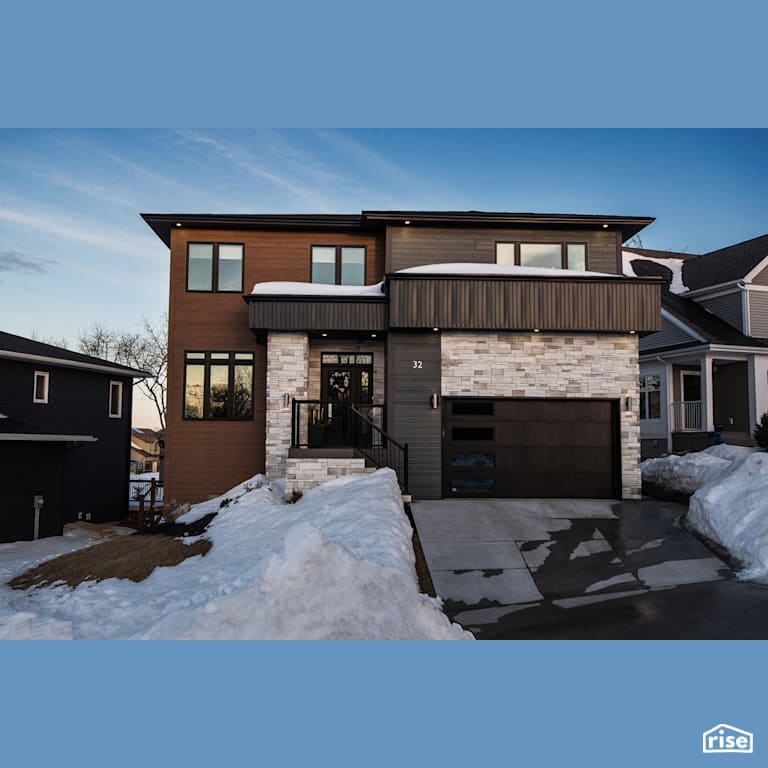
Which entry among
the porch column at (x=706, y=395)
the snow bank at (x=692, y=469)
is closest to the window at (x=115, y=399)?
the snow bank at (x=692, y=469)

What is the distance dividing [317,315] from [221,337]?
312 cm

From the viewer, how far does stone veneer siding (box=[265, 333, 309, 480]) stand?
13.6 metres

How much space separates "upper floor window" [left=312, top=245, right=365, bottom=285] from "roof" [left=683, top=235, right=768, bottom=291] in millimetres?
12737

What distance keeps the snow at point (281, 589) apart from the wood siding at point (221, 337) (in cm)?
346

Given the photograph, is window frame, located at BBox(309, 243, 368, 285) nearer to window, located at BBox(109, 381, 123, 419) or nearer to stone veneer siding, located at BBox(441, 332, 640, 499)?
stone veneer siding, located at BBox(441, 332, 640, 499)

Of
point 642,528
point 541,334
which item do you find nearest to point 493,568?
point 642,528

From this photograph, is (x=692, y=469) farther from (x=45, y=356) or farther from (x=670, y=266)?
(x=45, y=356)

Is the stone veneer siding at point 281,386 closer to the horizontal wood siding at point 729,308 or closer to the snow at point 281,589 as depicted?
the snow at point 281,589

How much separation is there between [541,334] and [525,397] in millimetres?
1454

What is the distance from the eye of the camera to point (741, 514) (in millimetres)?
9062

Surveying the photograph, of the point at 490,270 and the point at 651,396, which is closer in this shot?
the point at 490,270

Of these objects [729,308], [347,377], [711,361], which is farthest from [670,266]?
[347,377]

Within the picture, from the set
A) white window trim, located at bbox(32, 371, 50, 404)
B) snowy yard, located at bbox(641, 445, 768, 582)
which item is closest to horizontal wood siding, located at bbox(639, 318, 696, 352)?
snowy yard, located at bbox(641, 445, 768, 582)

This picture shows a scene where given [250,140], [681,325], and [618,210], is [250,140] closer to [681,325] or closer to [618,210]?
[618,210]
